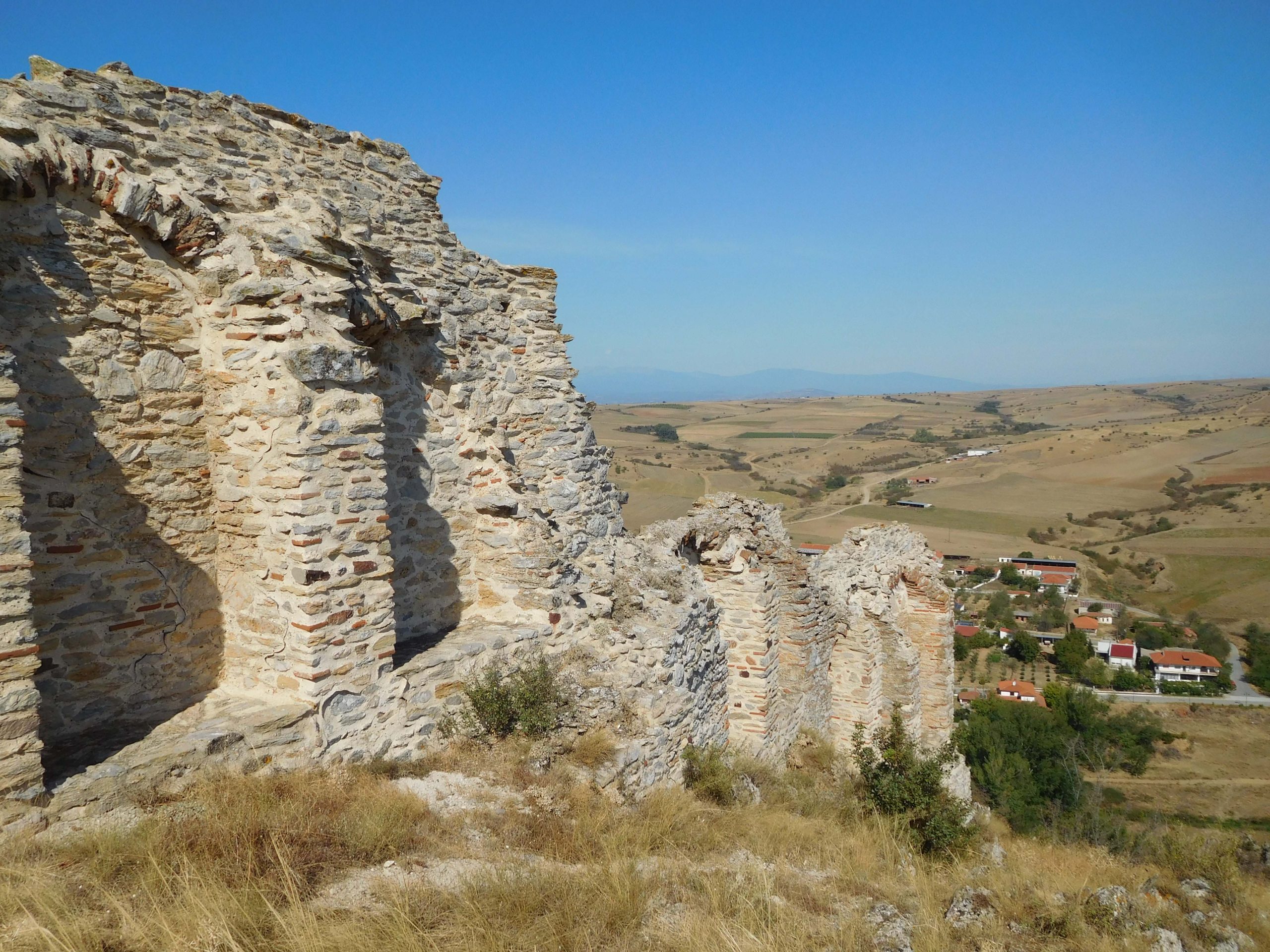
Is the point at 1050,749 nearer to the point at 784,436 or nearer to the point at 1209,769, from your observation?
the point at 1209,769

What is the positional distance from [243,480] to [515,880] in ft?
10.1

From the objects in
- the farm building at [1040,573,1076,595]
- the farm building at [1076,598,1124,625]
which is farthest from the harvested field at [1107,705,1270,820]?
the farm building at [1040,573,1076,595]

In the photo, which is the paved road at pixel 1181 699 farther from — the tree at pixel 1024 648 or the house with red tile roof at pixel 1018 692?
the tree at pixel 1024 648

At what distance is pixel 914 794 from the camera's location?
638 centimetres

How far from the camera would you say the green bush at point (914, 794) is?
6059mm

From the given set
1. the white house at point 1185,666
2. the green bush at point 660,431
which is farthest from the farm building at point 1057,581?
the green bush at point 660,431

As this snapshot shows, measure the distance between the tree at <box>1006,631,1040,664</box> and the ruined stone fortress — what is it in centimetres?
4361

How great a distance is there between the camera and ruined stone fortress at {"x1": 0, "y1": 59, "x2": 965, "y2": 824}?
13.2 ft

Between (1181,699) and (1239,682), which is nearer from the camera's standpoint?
(1181,699)

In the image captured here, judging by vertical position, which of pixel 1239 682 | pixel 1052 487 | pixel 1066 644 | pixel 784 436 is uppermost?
pixel 784 436

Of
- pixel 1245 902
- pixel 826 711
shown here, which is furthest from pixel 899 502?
pixel 1245 902

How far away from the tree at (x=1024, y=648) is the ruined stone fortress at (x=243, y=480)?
1717 inches

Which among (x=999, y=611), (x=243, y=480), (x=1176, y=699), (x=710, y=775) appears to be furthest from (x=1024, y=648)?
(x=243, y=480)

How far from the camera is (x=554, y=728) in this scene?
561 centimetres
